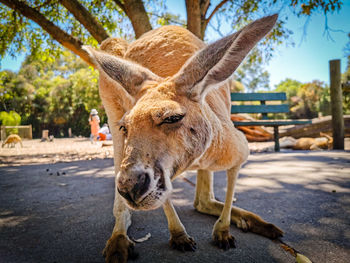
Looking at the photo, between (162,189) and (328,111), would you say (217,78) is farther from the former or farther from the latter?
(328,111)

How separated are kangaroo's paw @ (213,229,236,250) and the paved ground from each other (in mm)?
48


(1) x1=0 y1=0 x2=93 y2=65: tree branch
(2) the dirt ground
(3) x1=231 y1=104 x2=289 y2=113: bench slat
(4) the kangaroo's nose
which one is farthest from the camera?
(2) the dirt ground

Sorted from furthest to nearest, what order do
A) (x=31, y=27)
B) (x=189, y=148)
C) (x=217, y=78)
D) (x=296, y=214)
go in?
1. (x=31, y=27)
2. (x=296, y=214)
3. (x=217, y=78)
4. (x=189, y=148)

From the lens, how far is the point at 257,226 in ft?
6.01

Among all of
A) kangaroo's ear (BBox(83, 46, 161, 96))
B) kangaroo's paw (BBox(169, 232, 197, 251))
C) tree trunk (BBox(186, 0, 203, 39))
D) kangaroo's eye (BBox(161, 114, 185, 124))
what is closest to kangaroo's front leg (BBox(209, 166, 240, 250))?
kangaroo's paw (BBox(169, 232, 197, 251))

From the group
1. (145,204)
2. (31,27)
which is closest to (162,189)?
(145,204)

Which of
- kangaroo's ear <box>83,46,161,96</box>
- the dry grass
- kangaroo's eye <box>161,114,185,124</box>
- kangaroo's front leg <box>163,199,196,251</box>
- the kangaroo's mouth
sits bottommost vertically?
the dry grass

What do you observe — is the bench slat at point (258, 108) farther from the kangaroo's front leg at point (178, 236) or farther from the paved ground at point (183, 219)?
the kangaroo's front leg at point (178, 236)

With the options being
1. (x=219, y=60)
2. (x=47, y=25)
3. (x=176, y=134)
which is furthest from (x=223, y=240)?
(x=47, y=25)

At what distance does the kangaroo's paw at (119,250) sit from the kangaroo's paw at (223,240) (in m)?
0.60

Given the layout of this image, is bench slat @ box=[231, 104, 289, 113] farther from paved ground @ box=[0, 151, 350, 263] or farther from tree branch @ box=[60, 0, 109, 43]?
tree branch @ box=[60, 0, 109, 43]

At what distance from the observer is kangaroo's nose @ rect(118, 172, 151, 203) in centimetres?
110

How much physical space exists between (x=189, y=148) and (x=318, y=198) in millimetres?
1952

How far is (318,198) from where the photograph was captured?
250cm
